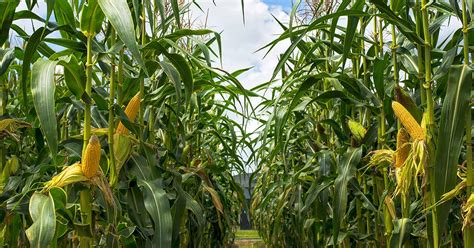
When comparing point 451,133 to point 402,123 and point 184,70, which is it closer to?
point 402,123

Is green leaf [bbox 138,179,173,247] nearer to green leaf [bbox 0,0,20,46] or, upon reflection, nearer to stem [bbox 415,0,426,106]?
green leaf [bbox 0,0,20,46]

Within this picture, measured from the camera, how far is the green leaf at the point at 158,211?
1.43 meters

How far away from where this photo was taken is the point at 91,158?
1.36 metres

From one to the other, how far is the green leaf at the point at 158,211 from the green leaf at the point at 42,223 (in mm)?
296

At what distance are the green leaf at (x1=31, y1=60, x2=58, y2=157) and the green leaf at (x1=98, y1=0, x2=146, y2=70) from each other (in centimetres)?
23

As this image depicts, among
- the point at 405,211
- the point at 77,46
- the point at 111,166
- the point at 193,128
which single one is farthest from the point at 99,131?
the point at 193,128

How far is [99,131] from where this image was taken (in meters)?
1.61

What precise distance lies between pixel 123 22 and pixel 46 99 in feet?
0.86

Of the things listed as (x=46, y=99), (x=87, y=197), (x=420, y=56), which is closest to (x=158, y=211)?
(x=87, y=197)

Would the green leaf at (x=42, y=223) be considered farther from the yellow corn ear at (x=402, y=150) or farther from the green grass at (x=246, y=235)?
the green grass at (x=246, y=235)

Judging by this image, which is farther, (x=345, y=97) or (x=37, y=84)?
(x=345, y=97)

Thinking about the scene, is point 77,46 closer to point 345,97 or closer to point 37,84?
point 37,84

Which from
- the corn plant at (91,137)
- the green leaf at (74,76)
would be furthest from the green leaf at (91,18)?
the green leaf at (74,76)

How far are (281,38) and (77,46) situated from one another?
0.65 metres
